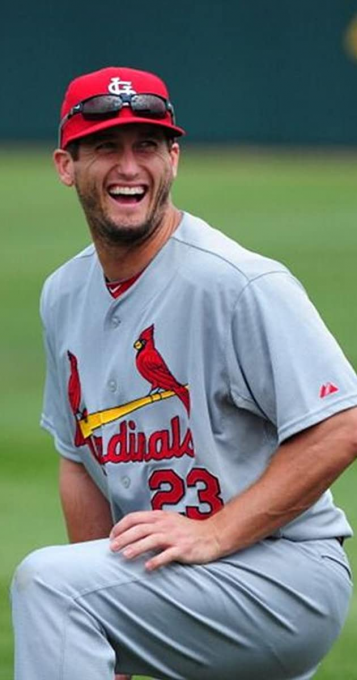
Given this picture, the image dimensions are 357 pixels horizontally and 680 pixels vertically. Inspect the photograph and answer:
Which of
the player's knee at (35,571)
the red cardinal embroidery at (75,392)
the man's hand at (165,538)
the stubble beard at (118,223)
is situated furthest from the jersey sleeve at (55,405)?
the player's knee at (35,571)

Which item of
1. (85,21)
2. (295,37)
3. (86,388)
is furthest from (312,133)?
(86,388)

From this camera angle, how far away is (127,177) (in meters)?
4.61

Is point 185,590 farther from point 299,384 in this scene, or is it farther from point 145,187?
point 145,187

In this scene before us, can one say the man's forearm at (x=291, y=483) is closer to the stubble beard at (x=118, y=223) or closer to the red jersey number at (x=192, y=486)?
the red jersey number at (x=192, y=486)

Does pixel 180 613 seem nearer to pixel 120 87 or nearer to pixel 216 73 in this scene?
pixel 120 87

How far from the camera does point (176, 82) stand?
28.1m

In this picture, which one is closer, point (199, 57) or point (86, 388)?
point (86, 388)

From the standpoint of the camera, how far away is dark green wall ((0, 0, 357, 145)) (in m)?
27.8

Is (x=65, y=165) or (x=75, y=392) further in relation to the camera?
(x=75, y=392)

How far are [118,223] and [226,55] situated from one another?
2359 cm

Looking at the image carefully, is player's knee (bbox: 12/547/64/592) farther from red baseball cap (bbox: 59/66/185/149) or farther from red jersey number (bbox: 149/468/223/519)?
red baseball cap (bbox: 59/66/185/149)

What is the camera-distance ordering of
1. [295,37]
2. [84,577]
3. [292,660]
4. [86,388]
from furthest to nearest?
[295,37] < [86,388] < [292,660] < [84,577]

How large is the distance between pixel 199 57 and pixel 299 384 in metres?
24.0

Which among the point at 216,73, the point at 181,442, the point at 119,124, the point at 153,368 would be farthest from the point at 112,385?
the point at 216,73
